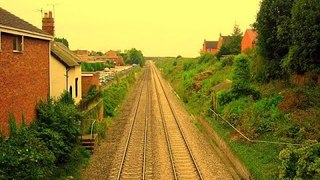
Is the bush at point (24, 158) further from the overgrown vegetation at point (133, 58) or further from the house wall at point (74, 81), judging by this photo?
the overgrown vegetation at point (133, 58)

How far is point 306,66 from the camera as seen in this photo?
23.7 metres

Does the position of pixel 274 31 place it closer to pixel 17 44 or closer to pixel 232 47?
pixel 17 44

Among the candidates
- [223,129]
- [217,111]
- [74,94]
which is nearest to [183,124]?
[217,111]

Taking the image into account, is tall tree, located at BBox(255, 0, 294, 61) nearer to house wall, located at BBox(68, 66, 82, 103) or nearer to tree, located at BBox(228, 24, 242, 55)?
house wall, located at BBox(68, 66, 82, 103)

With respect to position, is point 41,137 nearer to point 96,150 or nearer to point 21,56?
point 21,56

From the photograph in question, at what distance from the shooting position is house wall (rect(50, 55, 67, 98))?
23.6 meters

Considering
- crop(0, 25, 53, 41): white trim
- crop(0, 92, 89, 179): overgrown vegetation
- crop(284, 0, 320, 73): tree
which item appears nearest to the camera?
crop(0, 92, 89, 179): overgrown vegetation

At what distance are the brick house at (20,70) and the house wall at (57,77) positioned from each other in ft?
5.52

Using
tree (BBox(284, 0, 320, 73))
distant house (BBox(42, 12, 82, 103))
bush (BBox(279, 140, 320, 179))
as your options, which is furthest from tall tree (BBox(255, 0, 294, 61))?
distant house (BBox(42, 12, 82, 103))

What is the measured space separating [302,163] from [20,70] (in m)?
12.0

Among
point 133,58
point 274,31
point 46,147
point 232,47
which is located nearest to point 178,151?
point 46,147

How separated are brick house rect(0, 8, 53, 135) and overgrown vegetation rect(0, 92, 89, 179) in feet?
1.98

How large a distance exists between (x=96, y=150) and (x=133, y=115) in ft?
41.7

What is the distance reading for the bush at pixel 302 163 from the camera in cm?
1379
